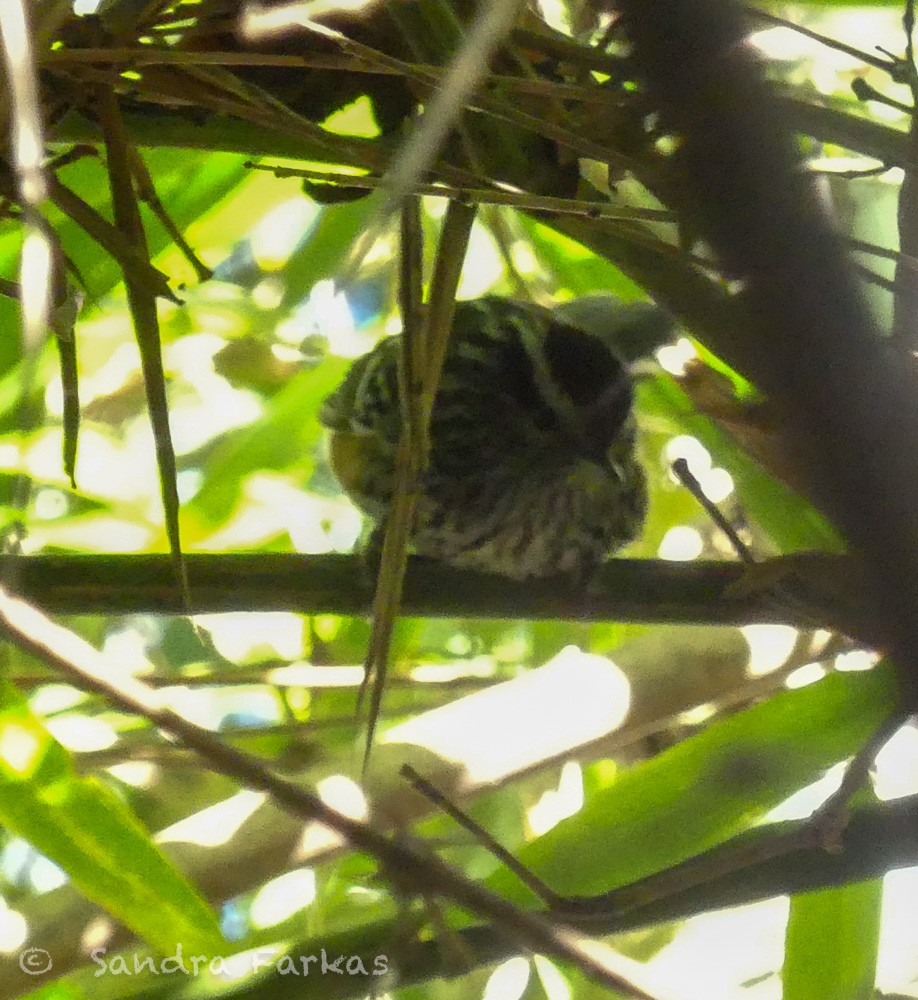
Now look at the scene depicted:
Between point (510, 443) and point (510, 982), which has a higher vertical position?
point (510, 443)

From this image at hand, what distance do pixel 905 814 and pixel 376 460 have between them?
69 cm

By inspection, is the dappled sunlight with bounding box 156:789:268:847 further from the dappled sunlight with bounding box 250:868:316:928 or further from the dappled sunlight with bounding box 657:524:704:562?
the dappled sunlight with bounding box 657:524:704:562

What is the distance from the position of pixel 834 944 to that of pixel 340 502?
2.28ft

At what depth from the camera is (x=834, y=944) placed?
70cm

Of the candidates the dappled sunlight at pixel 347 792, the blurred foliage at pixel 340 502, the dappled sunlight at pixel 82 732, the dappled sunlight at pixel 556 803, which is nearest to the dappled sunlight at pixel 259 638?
the blurred foliage at pixel 340 502

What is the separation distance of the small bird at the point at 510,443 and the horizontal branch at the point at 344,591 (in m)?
0.35

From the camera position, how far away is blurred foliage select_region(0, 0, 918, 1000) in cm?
51

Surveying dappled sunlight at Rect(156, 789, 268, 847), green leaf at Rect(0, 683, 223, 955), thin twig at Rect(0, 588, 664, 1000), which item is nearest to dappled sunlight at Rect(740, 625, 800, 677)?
dappled sunlight at Rect(156, 789, 268, 847)

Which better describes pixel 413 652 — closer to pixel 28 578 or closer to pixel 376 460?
pixel 376 460

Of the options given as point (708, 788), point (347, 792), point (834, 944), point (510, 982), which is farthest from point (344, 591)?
point (510, 982)

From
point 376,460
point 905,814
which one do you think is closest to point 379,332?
point 376,460

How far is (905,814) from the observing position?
1.56ft

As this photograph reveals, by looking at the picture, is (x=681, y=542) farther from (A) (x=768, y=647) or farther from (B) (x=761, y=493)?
(B) (x=761, y=493)

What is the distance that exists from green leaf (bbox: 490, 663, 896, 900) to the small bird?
1.32 feet
